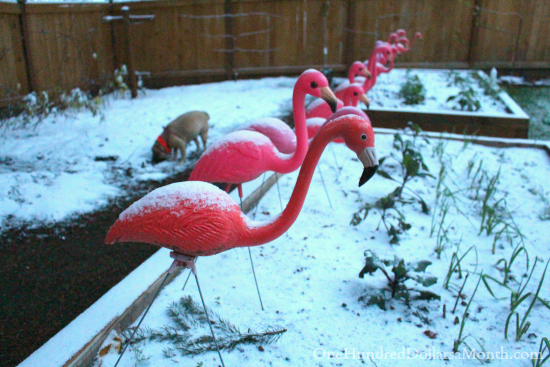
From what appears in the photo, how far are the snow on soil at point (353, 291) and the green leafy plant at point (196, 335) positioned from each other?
1.3 inches

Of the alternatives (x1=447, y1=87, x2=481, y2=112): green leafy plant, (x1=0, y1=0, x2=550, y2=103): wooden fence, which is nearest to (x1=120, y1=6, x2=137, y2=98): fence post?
(x1=0, y1=0, x2=550, y2=103): wooden fence

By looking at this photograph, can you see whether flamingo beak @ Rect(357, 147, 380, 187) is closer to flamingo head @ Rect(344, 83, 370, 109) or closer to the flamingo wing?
the flamingo wing

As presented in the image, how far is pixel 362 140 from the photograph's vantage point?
1.72m

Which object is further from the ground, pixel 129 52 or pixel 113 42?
pixel 113 42

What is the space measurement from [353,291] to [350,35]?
7.27 meters

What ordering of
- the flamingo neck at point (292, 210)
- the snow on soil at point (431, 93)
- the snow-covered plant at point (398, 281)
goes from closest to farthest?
the flamingo neck at point (292, 210) → the snow-covered plant at point (398, 281) → the snow on soil at point (431, 93)

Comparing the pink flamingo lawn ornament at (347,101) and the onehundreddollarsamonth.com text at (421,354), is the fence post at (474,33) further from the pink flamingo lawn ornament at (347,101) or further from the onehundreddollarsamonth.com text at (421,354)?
the onehundreddollarsamonth.com text at (421,354)

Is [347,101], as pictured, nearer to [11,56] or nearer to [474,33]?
[11,56]

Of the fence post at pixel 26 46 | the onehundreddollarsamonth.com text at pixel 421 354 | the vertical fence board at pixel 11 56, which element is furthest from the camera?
the fence post at pixel 26 46

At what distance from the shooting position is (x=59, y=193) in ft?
12.0

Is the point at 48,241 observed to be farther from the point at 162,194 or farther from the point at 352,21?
the point at 352,21

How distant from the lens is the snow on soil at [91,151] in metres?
3.54

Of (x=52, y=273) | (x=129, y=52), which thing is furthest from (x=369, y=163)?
(x=129, y=52)

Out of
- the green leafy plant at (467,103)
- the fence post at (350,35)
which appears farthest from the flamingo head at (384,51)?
the fence post at (350,35)
